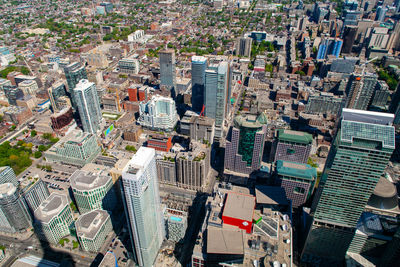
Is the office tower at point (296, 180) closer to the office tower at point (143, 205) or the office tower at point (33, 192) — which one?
the office tower at point (143, 205)

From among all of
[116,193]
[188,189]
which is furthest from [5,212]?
[188,189]

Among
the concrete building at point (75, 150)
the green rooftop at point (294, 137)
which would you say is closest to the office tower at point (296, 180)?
the green rooftop at point (294, 137)

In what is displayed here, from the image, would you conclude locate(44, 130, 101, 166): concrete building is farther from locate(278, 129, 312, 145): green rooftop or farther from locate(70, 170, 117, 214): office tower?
locate(278, 129, 312, 145): green rooftop

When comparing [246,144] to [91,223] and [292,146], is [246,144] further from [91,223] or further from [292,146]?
[91,223]

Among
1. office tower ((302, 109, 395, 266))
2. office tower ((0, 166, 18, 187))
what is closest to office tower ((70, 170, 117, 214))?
office tower ((0, 166, 18, 187))

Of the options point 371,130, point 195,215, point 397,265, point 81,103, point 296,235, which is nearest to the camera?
point 371,130

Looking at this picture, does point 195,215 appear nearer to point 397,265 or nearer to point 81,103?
point 397,265
